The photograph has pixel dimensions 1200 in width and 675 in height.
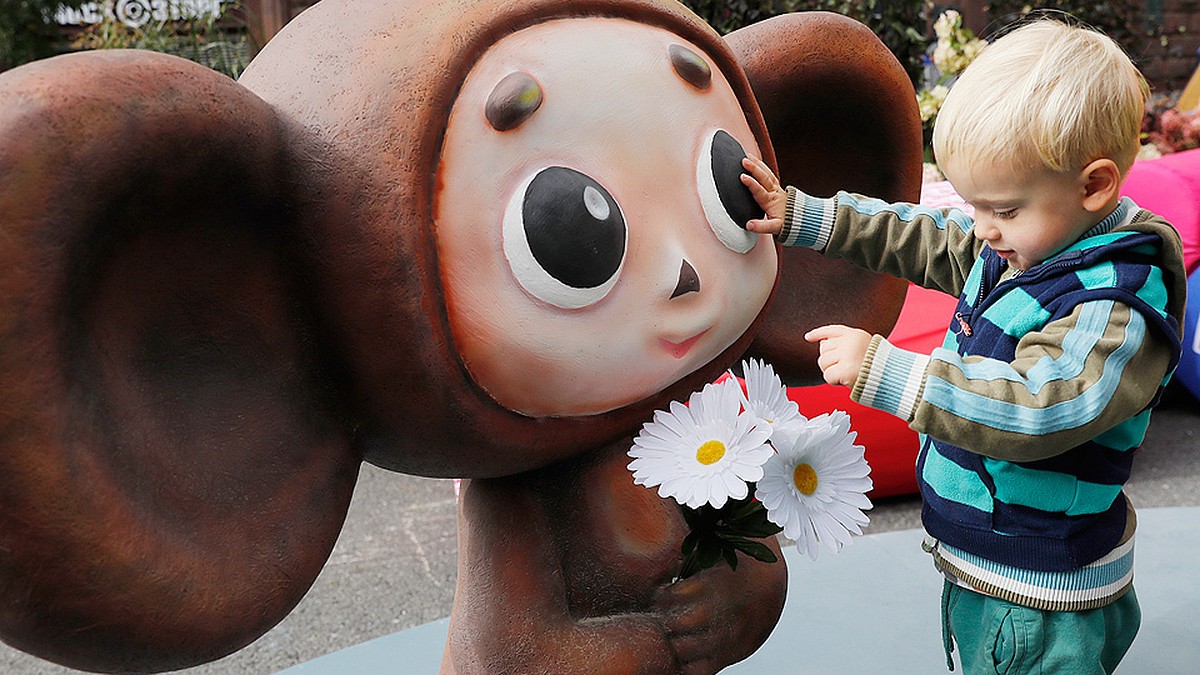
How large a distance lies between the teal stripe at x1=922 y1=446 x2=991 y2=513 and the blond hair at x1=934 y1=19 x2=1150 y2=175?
1.02 feet

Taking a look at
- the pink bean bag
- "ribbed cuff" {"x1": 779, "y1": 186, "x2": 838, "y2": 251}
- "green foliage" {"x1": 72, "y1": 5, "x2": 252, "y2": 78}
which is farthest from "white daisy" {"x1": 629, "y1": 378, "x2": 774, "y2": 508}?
"green foliage" {"x1": 72, "y1": 5, "x2": 252, "y2": 78}

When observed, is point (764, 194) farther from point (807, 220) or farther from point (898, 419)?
point (898, 419)

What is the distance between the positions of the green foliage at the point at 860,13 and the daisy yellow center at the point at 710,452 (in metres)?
2.30

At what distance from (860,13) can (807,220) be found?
7.79ft

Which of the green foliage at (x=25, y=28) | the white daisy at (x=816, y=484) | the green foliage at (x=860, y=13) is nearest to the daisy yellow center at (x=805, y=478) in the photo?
the white daisy at (x=816, y=484)

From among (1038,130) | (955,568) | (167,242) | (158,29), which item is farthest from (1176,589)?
(158,29)

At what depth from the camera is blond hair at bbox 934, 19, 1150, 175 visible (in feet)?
3.48

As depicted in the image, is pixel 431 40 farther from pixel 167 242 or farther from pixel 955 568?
pixel 955 568

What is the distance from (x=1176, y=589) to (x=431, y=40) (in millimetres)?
1508

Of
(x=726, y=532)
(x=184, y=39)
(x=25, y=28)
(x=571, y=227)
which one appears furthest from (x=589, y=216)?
(x=25, y=28)

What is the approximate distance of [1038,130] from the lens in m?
1.06

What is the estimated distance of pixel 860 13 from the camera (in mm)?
3447

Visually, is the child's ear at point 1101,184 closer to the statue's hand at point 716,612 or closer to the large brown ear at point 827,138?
the large brown ear at point 827,138

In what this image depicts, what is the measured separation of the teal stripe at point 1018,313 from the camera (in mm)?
1122
